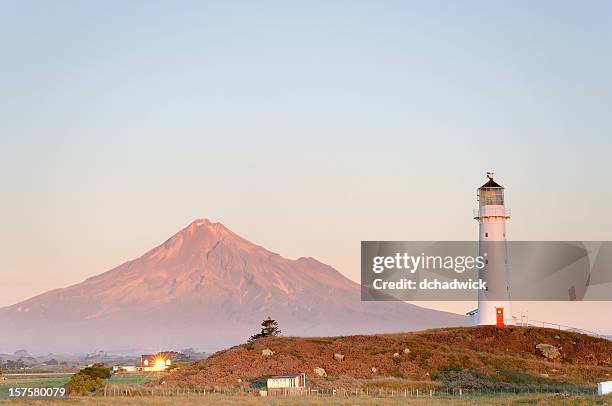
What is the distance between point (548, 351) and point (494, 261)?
1040 centimetres

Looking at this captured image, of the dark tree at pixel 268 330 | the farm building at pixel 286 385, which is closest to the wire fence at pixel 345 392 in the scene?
the farm building at pixel 286 385

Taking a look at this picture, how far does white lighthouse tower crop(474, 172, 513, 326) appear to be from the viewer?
97500 millimetres

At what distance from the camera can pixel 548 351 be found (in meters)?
91.9

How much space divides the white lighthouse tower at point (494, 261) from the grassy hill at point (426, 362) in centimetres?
203

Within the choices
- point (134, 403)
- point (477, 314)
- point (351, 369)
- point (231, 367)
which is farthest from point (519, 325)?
point (134, 403)

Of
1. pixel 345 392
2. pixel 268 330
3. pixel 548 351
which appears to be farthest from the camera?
pixel 268 330

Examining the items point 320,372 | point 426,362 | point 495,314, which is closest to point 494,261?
point 495,314

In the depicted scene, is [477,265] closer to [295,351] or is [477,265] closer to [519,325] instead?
[519,325]

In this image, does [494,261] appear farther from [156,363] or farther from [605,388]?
[156,363]

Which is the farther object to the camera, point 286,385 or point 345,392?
point 286,385

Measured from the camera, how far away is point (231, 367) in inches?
3196

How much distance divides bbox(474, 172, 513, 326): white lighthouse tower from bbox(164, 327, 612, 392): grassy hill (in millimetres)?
2029

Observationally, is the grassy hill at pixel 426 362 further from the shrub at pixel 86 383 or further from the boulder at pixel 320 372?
the shrub at pixel 86 383

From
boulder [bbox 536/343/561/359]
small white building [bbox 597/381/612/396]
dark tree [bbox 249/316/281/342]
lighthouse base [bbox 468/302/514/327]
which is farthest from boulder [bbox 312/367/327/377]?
dark tree [bbox 249/316/281/342]
